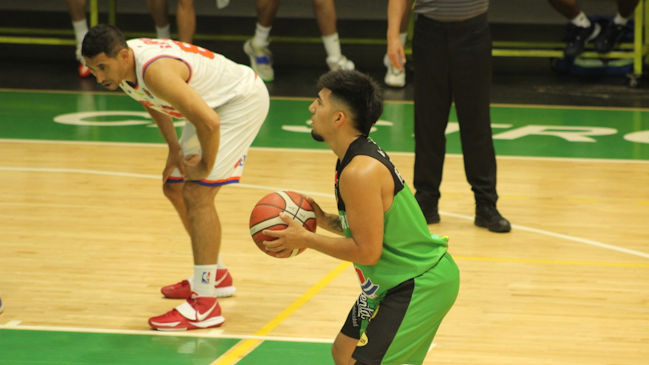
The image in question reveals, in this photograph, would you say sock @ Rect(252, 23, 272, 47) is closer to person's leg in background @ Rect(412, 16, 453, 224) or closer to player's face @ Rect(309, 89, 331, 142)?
person's leg in background @ Rect(412, 16, 453, 224)

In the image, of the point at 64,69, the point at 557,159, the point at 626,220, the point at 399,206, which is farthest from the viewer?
the point at 64,69

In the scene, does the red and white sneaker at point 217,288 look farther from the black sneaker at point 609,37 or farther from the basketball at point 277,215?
the black sneaker at point 609,37

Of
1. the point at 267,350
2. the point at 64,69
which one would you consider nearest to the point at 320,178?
the point at 267,350

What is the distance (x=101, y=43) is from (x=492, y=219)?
2.71 meters

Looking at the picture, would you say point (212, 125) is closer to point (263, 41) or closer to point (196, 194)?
point (196, 194)

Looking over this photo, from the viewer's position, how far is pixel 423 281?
3180mm

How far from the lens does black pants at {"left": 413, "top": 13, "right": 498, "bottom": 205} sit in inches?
229

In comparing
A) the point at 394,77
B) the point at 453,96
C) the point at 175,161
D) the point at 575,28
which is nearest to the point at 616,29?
the point at 575,28

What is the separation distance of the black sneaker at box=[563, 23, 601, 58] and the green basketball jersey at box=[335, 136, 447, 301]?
7.92 metres

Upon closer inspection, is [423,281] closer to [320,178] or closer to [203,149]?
[203,149]

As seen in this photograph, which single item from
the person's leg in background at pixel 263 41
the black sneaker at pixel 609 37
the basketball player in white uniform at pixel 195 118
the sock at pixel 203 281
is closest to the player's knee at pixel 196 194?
the basketball player in white uniform at pixel 195 118

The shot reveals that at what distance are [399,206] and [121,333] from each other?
171cm

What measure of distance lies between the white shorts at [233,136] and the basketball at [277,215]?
1125 mm

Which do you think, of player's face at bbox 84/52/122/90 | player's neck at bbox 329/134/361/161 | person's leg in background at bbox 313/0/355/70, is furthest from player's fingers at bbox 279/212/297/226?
person's leg in background at bbox 313/0/355/70
